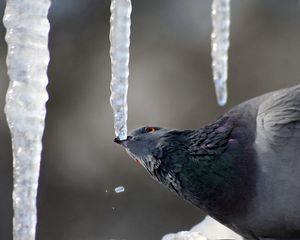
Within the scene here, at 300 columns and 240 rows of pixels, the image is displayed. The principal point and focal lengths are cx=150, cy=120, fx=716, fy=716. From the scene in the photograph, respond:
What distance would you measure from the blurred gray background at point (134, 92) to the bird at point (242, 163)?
401 cm

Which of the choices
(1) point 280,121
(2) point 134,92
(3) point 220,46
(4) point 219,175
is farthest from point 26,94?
(2) point 134,92

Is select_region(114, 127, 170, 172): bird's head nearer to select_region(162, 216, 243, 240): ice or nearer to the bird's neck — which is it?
the bird's neck

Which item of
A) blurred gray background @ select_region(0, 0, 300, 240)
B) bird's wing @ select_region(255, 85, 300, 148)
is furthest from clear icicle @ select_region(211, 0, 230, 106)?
blurred gray background @ select_region(0, 0, 300, 240)

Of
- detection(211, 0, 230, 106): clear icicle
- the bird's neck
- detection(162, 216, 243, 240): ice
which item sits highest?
detection(211, 0, 230, 106): clear icicle

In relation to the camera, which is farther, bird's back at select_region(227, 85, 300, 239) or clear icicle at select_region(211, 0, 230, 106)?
clear icicle at select_region(211, 0, 230, 106)

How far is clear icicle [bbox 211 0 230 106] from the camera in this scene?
10.8 ft

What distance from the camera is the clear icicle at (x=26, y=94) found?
8.46 feet

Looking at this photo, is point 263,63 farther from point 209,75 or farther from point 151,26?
point 151,26

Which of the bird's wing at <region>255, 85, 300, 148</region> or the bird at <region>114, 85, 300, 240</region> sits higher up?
the bird's wing at <region>255, 85, 300, 148</region>

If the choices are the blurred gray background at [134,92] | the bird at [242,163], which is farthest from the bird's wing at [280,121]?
the blurred gray background at [134,92]

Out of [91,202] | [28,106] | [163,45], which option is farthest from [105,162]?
[28,106]

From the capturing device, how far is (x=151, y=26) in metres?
7.02

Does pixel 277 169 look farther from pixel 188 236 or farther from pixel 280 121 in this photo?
pixel 188 236

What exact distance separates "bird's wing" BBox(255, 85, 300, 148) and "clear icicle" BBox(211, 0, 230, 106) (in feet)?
2.20
